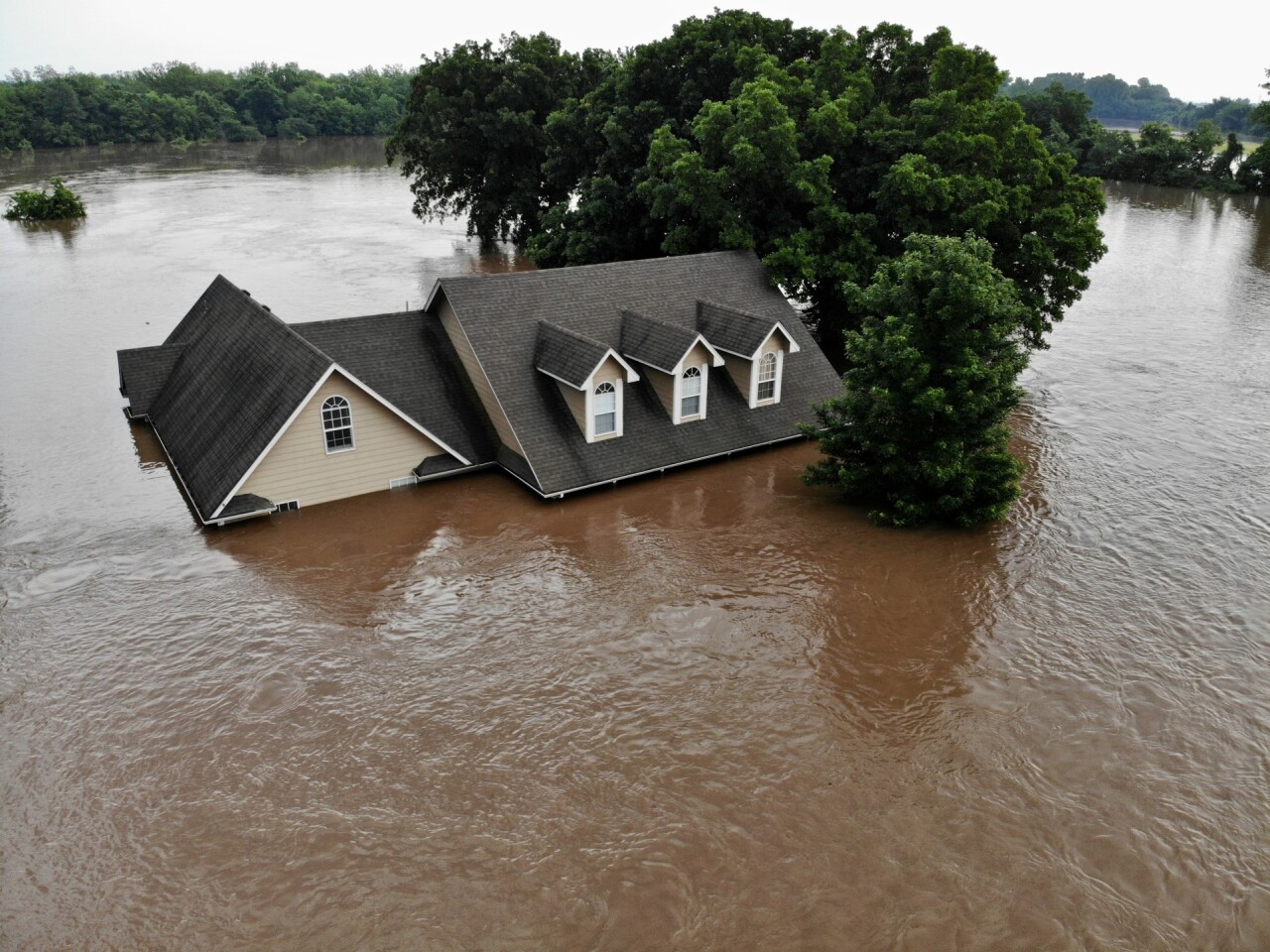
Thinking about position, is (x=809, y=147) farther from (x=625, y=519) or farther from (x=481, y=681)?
(x=481, y=681)

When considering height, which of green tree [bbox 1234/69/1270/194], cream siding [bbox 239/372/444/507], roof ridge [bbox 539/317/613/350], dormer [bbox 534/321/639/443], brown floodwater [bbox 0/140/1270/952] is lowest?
brown floodwater [bbox 0/140/1270/952]

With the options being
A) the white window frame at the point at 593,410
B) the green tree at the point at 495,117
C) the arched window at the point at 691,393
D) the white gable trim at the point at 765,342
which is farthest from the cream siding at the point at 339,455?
the green tree at the point at 495,117

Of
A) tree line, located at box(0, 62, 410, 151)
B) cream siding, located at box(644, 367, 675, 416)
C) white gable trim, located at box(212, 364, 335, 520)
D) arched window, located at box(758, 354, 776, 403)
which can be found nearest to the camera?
white gable trim, located at box(212, 364, 335, 520)

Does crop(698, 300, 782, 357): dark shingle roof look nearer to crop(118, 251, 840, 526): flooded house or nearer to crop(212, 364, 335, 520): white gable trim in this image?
crop(118, 251, 840, 526): flooded house

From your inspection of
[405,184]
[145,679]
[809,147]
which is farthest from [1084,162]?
[145,679]

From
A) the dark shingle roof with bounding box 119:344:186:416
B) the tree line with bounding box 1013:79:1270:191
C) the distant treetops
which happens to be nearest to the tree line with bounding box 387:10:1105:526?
the dark shingle roof with bounding box 119:344:186:416

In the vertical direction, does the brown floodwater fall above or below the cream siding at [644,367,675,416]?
below

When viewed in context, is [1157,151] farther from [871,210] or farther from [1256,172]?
[871,210]

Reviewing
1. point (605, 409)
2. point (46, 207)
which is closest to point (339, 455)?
point (605, 409)
